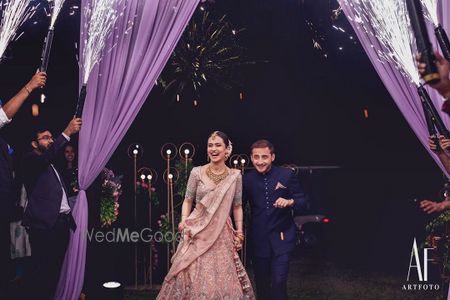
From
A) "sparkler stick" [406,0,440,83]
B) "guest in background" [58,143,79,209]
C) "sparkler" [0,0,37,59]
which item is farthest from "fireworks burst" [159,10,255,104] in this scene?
"sparkler stick" [406,0,440,83]

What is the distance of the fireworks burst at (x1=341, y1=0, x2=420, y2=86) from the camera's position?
16.9 ft

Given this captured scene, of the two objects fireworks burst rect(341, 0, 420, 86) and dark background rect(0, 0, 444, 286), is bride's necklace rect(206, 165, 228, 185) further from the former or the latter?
dark background rect(0, 0, 444, 286)

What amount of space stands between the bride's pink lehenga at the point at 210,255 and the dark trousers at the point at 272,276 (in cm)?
11

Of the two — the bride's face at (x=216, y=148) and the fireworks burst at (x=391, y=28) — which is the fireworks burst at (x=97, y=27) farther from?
the fireworks burst at (x=391, y=28)

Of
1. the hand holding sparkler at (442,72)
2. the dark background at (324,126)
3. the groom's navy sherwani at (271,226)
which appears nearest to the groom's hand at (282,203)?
the groom's navy sherwani at (271,226)

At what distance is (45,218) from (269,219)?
212 centimetres

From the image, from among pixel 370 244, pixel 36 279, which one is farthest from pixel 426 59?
pixel 370 244

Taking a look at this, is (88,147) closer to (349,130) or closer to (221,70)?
(221,70)

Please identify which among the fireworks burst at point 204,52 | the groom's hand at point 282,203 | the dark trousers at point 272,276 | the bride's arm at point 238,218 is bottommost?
the dark trousers at point 272,276

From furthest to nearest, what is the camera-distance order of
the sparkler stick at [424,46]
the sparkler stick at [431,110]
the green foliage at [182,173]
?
the green foliage at [182,173]
the sparkler stick at [431,110]
the sparkler stick at [424,46]

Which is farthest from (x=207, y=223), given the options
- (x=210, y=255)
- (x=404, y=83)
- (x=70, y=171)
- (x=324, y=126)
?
(x=324, y=126)

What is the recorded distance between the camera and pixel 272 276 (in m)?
5.15

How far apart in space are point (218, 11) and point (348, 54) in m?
2.83

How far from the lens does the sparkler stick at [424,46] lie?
2.50 m
